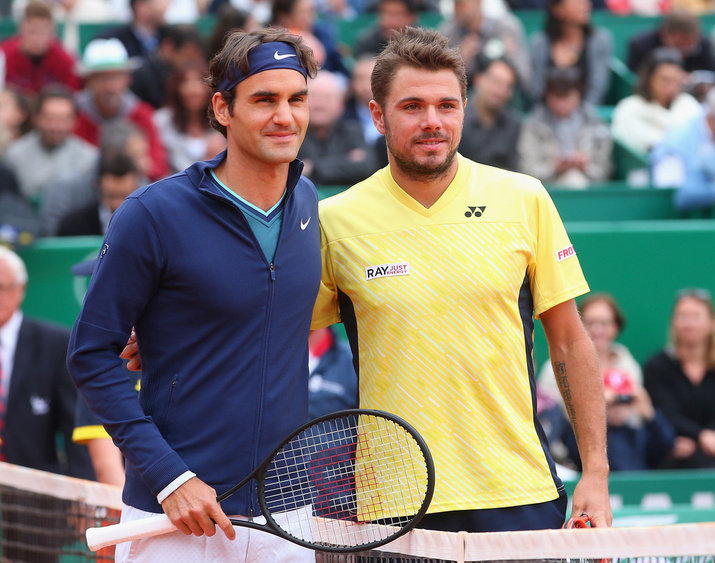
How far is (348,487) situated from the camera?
→ 3076 millimetres

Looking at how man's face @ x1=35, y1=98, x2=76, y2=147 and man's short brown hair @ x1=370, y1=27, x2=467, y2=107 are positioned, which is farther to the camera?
man's face @ x1=35, y1=98, x2=76, y2=147

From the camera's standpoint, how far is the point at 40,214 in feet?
24.6

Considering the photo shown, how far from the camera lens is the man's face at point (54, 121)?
26.4 feet

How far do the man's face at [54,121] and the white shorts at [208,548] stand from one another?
5.61 meters

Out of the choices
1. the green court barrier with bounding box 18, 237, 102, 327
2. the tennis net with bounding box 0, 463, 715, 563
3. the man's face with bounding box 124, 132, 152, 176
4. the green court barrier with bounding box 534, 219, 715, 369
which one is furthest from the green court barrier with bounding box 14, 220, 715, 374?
the tennis net with bounding box 0, 463, 715, 563

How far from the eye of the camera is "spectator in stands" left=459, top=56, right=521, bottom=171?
8461 millimetres

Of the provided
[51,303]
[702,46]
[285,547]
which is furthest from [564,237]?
[702,46]

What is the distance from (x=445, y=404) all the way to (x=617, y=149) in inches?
270

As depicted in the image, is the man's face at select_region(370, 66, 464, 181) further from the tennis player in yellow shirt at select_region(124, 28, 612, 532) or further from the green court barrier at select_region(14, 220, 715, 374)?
the green court barrier at select_region(14, 220, 715, 374)

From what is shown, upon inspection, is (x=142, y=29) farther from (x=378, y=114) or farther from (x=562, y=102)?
(x=378, y=114)

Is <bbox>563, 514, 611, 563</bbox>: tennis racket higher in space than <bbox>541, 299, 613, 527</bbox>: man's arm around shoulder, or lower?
lower

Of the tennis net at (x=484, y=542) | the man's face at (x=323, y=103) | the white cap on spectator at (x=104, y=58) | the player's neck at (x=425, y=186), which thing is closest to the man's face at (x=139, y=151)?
the white cap on spectator at (x=104, y=58)

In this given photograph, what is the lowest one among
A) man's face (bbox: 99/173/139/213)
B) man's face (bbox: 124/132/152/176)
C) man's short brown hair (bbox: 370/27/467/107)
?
man's short brown hair (bbox: 370/27/467/107)

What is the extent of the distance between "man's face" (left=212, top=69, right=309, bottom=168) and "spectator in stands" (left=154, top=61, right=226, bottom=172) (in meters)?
5.47
